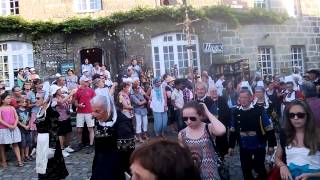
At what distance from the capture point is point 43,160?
24.3ft

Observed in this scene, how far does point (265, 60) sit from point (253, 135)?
16775mm

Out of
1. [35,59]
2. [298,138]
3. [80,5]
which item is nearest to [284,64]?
→ [80,5]

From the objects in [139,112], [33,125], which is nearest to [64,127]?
[33,125]

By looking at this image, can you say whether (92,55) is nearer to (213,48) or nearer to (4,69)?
(4,69)

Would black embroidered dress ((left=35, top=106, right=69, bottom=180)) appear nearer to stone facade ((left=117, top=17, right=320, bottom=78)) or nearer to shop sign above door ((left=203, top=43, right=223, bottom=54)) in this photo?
stone facade ((left=117, top=17, right=320, bottom=78))

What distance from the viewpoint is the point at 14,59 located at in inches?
790

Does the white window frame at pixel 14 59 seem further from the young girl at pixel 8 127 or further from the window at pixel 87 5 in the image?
the young girl at pixel 8 127

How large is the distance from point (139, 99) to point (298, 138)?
8.07m

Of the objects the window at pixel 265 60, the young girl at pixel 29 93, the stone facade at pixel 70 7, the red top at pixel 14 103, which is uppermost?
the stone facade at pixel 70 7

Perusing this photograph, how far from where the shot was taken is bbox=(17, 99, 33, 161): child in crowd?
404 inches

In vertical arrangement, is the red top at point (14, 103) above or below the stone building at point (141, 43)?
below

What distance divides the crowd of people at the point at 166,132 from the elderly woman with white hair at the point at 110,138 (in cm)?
1

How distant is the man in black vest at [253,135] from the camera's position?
639 centimetres

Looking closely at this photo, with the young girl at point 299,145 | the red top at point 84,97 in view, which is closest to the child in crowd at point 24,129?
the red top at point 84,97
